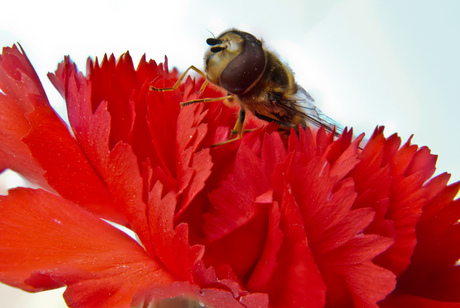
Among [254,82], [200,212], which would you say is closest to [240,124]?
[254,82]

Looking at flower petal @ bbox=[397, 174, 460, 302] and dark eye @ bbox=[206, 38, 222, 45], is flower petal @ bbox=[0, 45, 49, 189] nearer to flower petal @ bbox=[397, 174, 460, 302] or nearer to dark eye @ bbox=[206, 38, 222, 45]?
dark eye @ bbox=[206, 38, 222, 45]

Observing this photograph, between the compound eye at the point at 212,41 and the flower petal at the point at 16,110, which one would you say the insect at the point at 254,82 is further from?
the flower petal at the point at 16,110

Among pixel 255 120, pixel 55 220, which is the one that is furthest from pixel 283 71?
pixel 55 220

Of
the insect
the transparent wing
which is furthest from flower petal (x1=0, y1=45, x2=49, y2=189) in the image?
the transparent wing

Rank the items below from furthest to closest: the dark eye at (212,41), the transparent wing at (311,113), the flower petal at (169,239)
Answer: the transparent wing at (311,113)
the dark eye at (212,41)
the flower petal at (169,239)

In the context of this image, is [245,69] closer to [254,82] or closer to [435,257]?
[254,82]

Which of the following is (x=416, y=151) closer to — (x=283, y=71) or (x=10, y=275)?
(x=283, y=71)

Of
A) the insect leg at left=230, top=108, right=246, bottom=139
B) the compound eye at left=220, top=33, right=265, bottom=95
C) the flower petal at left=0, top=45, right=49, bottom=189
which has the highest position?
the compound eye at left=220, top=33, right=265, bottom=95

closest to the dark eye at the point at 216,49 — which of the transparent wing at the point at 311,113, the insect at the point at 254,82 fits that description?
the insect at the point at 254,82
